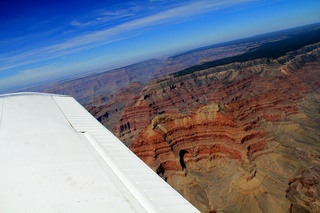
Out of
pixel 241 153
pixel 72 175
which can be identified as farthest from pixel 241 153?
pixel 72 175

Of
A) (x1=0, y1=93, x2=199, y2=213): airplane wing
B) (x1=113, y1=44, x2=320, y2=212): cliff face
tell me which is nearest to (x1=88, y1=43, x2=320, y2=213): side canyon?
(x1=113, y1=44, x2=320, y2=212): cliff face

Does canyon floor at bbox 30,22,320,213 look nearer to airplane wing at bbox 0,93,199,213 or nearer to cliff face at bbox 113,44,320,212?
cliff face at bbox 113,44,320,212

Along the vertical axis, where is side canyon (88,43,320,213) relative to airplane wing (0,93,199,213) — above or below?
below

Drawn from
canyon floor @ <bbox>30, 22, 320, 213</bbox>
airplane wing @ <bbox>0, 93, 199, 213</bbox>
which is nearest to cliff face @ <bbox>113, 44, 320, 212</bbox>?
canyon floor @ <bbox>30, 22, 320, 213</bbox>

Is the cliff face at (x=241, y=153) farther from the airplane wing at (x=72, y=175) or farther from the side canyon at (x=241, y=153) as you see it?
the airplane wing at (x=72, y=175)

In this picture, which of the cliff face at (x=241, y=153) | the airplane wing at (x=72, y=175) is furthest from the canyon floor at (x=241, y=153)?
the airplane wing at (x=72, y=175)

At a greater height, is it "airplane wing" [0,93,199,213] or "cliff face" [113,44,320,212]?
"airplane wing" [0,93,199,213]

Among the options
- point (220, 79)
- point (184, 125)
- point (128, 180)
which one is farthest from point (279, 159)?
point (220, 79)

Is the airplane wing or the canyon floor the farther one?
the canyon floor

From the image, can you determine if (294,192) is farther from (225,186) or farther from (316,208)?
(225,186)

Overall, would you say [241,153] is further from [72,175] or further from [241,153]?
[72,175]
